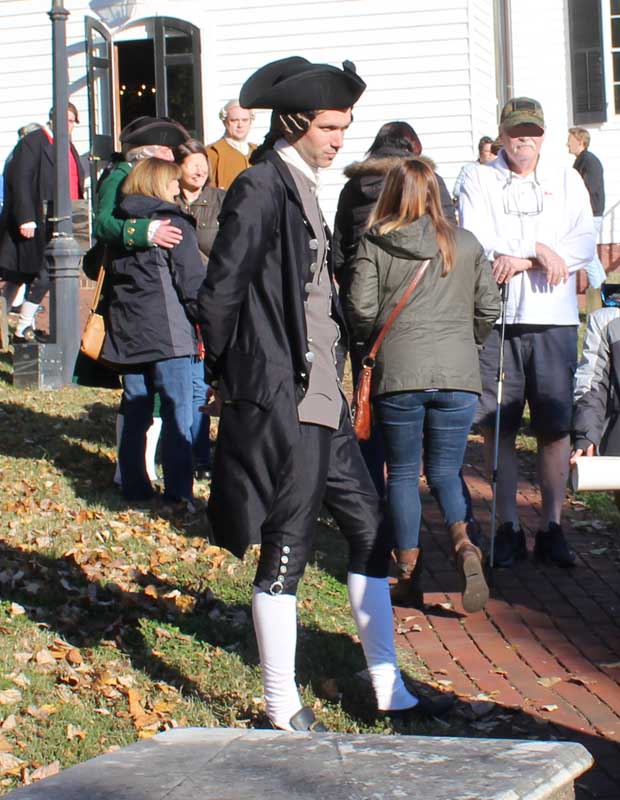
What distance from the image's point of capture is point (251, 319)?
4.48 meters

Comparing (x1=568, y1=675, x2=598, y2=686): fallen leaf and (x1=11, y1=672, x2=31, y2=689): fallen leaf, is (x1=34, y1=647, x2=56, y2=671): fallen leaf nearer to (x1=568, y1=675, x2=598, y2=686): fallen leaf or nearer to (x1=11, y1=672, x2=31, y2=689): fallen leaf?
(x1=11, y1=672, x2=31, y2=689): fallen leaf

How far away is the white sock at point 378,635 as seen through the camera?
4938 millimetres

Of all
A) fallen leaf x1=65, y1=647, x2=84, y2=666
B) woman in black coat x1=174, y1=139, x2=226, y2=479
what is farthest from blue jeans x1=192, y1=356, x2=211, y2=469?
fallen leaf x1=65, y1=647, x2=84, y2=666

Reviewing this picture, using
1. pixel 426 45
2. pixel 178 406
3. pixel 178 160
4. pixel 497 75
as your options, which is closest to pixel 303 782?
pixel 178 406

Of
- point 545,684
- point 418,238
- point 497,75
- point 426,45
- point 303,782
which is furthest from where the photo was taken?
point 497,75

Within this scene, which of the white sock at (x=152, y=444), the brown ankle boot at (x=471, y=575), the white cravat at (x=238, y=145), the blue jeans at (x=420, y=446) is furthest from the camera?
the white cravat at (x=238, y=145)

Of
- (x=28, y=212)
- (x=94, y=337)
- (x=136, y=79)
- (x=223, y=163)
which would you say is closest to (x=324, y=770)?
(x=94, y=337)

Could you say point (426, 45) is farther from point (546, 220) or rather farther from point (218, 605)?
point (218, 605)

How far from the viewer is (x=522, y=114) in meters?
6.85

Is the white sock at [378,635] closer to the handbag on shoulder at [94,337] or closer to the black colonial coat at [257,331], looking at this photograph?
the black colonial coat at [257,331]

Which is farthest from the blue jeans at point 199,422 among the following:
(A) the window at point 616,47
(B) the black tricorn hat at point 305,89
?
(A) the window at point 616,47

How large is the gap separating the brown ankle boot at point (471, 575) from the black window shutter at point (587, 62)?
50.0 feet

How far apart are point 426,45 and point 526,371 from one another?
12315 mm

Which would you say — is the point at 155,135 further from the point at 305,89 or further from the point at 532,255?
the point at 305,89
